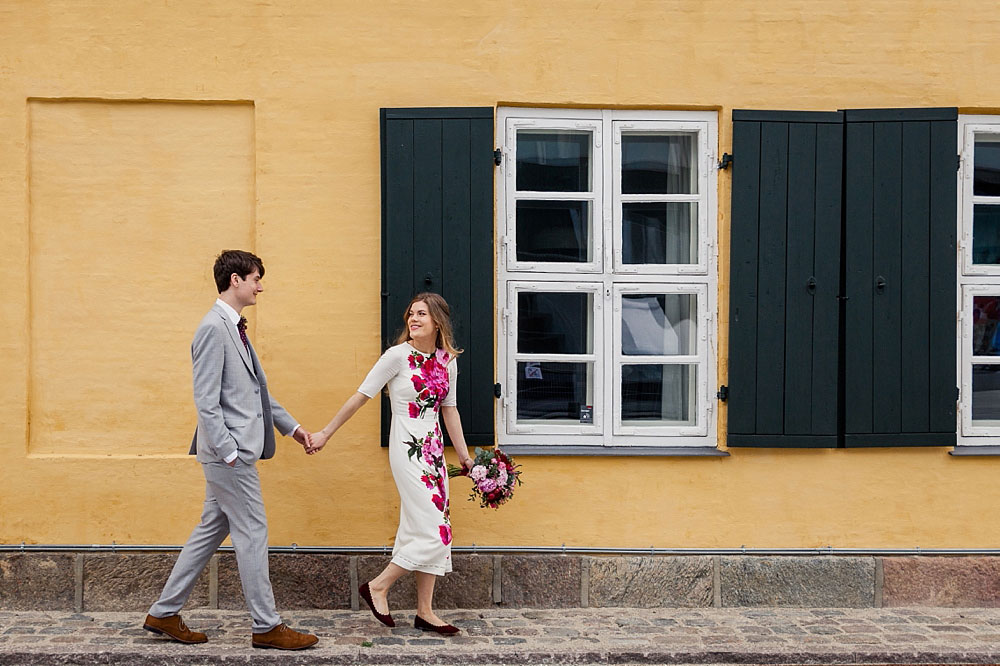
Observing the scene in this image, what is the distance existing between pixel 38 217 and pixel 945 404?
5.20 meters

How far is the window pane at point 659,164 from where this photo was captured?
19.4 feet

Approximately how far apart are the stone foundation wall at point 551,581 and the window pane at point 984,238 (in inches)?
68.0

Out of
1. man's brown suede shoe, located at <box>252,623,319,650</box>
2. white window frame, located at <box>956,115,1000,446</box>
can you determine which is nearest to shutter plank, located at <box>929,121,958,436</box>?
white window frame, located at <box>956,115,1000,446</box>

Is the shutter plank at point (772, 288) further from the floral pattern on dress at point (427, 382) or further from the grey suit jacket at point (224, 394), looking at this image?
the grey suit jacket at point (224, 394)

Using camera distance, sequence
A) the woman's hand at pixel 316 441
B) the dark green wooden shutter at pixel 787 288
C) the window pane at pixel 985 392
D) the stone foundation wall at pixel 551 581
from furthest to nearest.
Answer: the window pane at pixel 985 392 → the dark green wooden shutter at pixel 787 288 → the stone foundation wall at pixel 551 581 → the woman's hand at pixel 316 441

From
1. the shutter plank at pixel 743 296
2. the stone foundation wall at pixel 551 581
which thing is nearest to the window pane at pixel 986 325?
the stone foundation wall at pixel 551 581

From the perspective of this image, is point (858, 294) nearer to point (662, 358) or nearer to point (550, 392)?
point (662, 358)

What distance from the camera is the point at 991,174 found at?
595 cm

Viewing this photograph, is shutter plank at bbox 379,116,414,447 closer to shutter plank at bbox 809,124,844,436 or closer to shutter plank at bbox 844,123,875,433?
shutter plank at bbox 809,124,844,436

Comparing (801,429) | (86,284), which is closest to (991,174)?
(801,429)

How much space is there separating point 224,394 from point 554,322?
2.00 meters

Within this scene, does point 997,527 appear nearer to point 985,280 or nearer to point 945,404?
point 945,404

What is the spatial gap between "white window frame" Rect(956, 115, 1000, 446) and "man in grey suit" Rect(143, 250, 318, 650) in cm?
389

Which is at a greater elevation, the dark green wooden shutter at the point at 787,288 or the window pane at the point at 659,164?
the window pane at the point at 659,164
